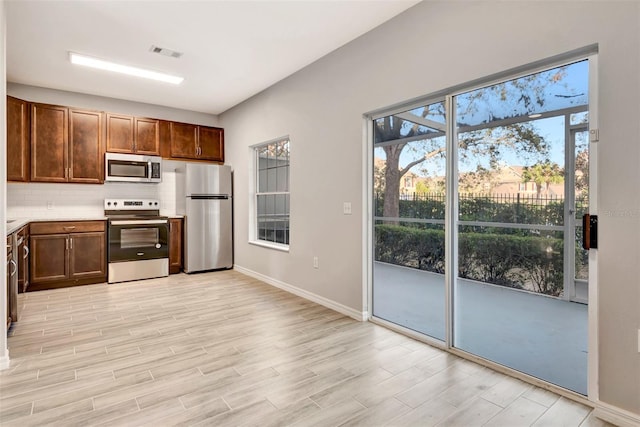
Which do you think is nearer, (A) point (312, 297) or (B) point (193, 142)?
(A) point (312, 297)

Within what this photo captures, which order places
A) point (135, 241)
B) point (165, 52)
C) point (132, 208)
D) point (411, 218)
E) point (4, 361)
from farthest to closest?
point (132, 208), point (135, 241), point (165, 52), point (411, 218), point (4, 361)

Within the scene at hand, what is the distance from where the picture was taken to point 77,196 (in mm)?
5164

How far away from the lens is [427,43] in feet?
9.05

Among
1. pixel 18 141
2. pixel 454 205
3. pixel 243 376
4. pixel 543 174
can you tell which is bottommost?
pixel 243 376

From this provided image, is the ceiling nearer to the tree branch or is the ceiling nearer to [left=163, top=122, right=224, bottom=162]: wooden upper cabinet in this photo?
[left=163, top=122, right=224, bottom=162]: wooden upper cabinet

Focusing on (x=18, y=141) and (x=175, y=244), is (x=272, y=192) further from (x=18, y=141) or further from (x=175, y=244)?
(x=18, y=141)

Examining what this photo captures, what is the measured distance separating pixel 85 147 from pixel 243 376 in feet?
14.2

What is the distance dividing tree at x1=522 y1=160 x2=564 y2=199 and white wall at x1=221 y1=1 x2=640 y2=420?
0.29m

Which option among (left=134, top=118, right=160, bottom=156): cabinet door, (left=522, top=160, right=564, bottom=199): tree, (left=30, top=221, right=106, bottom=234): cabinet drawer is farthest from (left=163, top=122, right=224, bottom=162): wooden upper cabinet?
(left=522, top=160, right=564, bottom=199): tree

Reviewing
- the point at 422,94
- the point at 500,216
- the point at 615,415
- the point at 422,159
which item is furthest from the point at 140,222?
the point at 615,415

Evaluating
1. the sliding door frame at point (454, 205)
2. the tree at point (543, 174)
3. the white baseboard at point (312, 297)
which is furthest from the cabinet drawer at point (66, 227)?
the tree at point (543, 174)

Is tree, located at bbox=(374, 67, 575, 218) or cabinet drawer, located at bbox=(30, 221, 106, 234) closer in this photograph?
tree, located at bbox=(374, 67, 575, 218)

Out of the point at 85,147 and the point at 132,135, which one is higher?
the point at 132,135

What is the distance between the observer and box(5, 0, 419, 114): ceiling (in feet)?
9.41
